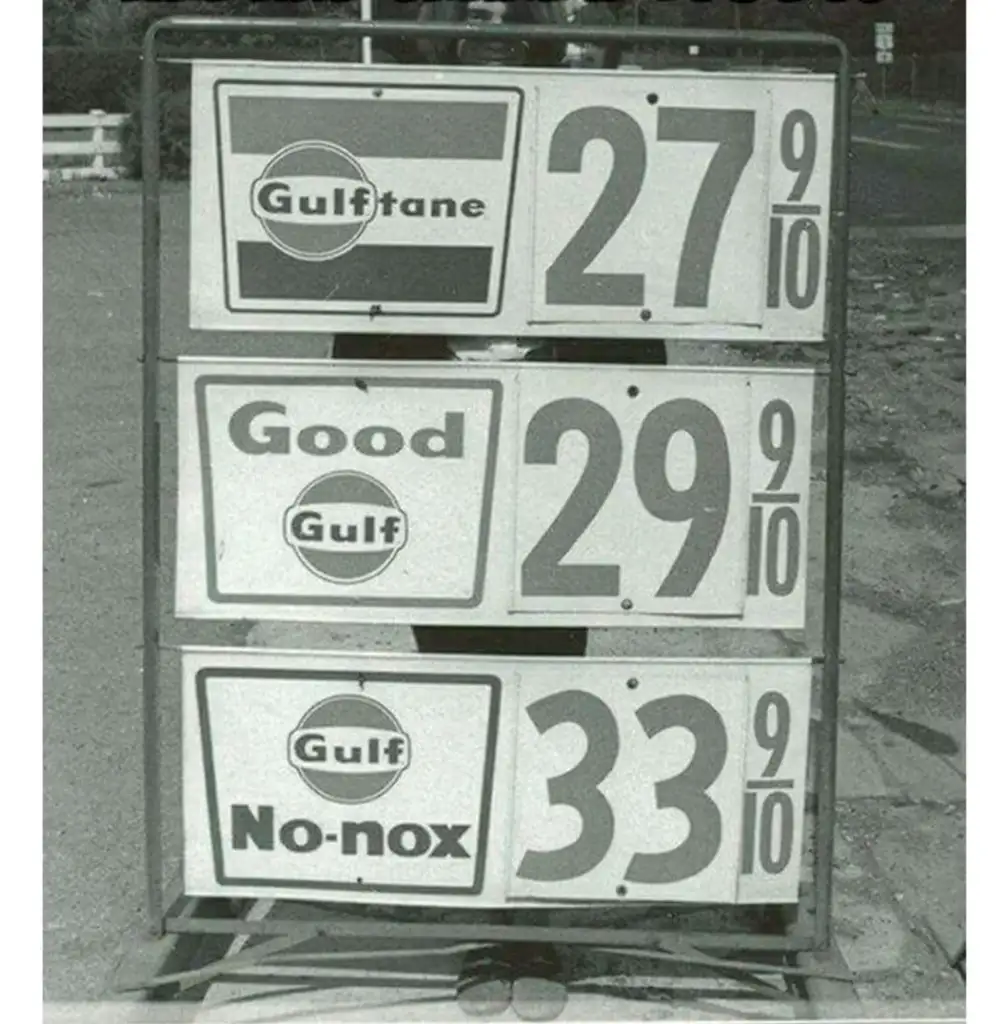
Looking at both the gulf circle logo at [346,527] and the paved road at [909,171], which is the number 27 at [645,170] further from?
the paved road at [909,171]

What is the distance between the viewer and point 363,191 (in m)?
2.28

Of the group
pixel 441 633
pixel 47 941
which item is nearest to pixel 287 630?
pixel 47 941

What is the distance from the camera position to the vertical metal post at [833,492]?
2.30 m

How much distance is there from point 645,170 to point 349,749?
970 millimetres

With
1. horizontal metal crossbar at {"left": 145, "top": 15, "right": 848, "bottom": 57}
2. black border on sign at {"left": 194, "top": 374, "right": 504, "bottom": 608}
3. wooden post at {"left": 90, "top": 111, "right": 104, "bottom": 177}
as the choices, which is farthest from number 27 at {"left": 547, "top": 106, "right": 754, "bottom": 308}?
wooden post at {"left": 90, "top": 111, "right": 104, "bottom": 177}

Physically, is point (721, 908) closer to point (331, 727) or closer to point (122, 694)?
point (331, 727)

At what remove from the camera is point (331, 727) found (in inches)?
95.1

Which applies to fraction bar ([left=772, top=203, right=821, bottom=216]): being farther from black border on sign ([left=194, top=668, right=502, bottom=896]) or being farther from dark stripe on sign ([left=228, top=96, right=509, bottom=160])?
black border on sign ([left=194, top=668, right=502, bottom=896])

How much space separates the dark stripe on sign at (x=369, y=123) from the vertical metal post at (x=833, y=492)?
1.61 feet

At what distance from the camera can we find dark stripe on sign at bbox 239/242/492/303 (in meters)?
2.29

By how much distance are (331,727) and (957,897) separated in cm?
134

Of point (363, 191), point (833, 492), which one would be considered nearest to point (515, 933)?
point (833, 492)

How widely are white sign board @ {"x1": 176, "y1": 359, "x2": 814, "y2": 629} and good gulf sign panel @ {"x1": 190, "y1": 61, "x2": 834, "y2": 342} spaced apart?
0.30ft

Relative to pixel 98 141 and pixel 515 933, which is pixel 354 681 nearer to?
pixel 515 933
